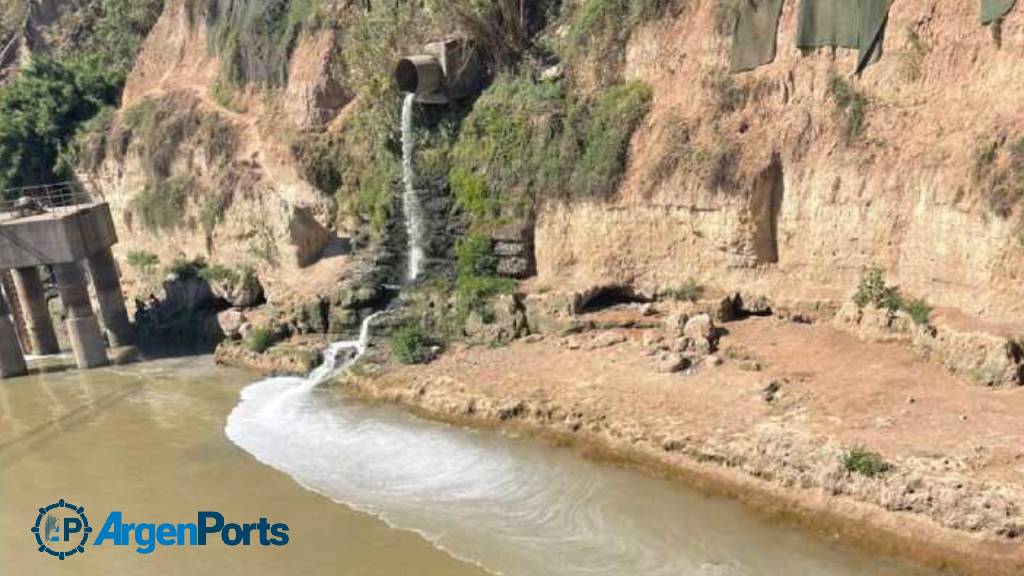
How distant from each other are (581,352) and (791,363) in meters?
4.52

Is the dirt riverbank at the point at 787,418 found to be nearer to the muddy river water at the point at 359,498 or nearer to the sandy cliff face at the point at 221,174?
the muddy river water at the point at 359,498

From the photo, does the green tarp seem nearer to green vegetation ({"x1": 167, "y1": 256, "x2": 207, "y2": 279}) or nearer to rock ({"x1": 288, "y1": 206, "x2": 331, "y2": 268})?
rock ({"x1": 288, "y1": 206, "x2": 331, "y2": 268})

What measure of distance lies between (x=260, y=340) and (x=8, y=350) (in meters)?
7.70

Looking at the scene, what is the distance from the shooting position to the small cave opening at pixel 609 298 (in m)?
20.4

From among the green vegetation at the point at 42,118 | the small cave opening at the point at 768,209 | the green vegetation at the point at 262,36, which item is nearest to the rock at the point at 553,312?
the small cave opening at the point at 768,209

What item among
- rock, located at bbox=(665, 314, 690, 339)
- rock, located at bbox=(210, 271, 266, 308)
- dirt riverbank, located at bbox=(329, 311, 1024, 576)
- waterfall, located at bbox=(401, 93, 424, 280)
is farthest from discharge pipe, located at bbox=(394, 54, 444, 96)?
rock, located at bbox=(665, 314, 690, 339)

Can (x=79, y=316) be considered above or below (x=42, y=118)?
below

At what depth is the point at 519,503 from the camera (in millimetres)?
14141

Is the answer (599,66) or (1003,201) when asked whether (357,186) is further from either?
(1003,201)

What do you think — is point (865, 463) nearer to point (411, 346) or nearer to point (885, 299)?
point (885, 299)

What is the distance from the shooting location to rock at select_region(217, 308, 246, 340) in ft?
80.2

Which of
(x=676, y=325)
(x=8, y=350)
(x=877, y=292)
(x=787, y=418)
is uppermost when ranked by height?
(x=8, y=350)

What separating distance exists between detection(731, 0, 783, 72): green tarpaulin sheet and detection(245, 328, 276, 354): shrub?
1375 cm

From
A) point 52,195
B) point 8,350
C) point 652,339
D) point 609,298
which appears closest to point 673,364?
point 652,339
